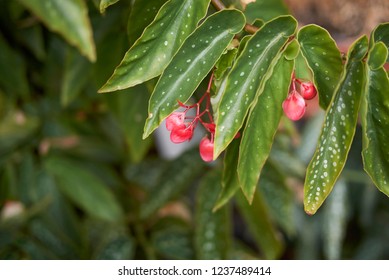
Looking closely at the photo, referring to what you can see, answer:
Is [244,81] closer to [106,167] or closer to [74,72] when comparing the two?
[74,72]

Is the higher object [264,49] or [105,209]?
[264,49]

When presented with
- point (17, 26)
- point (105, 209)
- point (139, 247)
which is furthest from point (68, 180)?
point (17, 26)

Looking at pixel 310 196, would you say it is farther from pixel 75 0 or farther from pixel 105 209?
pixel 105 209

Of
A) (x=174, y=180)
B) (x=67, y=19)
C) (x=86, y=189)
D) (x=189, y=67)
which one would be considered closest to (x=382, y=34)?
(x=189, y=67)

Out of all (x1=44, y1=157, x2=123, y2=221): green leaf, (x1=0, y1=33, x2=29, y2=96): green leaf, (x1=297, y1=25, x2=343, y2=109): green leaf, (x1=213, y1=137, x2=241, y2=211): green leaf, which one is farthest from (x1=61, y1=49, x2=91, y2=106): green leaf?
(x1=297, y1=25, x2=343, y2=109): green leaf

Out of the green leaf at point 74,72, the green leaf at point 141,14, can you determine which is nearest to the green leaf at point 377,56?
the green leaf at point 141,14
